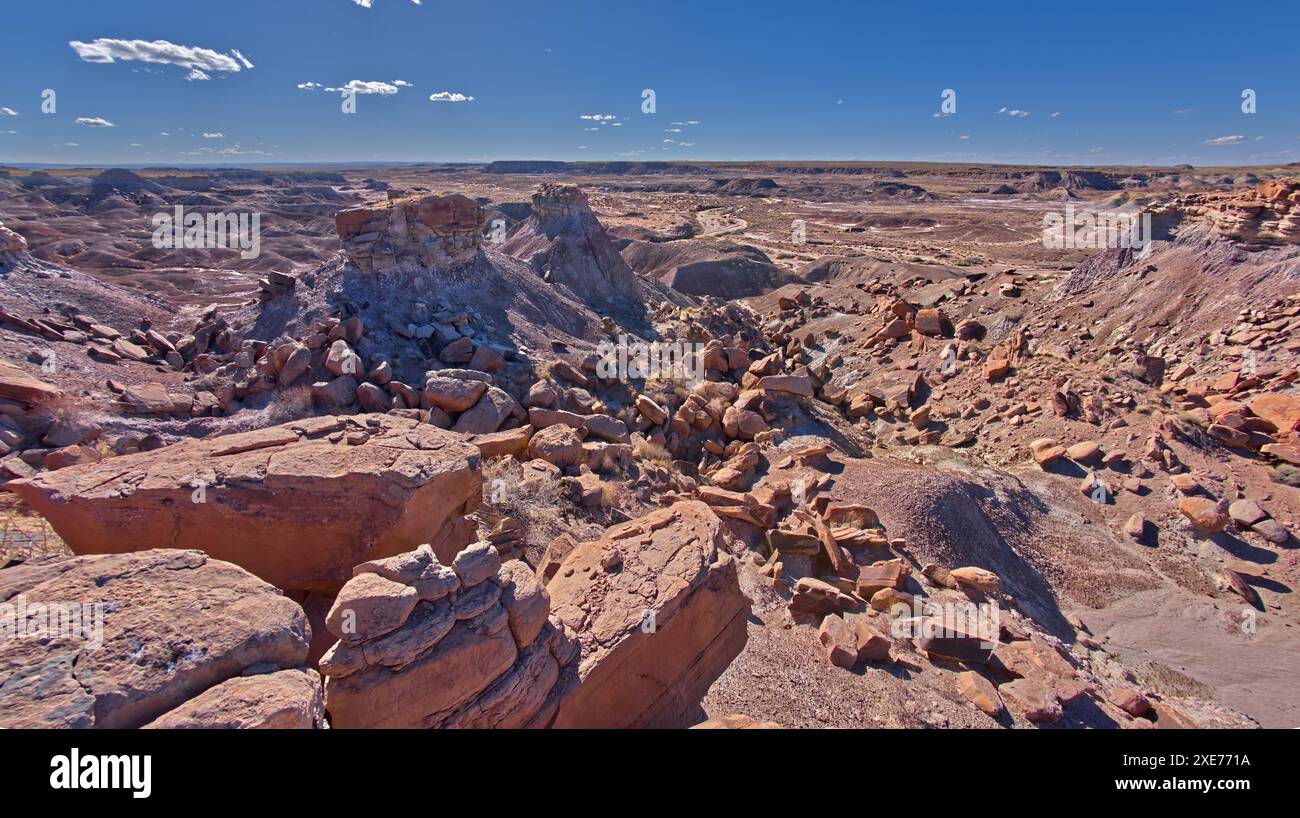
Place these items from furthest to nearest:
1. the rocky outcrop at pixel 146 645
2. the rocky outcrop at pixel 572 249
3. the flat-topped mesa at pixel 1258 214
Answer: the rocky outcrop at pixel 572 249 < the flat-topped mesa at pixel 1258 214 < the rocky outcrop at pixel 146 645

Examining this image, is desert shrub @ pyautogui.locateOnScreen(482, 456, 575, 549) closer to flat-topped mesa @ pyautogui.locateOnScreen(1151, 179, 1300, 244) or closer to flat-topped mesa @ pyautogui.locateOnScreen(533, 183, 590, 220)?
flat-topped mesa @ pyautogui.locateOnScreen(533, 183, 590, 220)

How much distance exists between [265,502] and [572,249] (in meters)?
19.2

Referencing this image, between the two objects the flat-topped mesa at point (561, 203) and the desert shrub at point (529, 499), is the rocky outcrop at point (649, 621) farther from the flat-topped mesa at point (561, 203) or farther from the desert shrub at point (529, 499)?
the flat-topped mesa at point (561, 203)

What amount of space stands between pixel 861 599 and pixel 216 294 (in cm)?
3273

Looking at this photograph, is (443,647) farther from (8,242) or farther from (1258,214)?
(1258,214)

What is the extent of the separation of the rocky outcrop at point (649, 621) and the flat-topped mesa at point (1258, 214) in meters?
19.1

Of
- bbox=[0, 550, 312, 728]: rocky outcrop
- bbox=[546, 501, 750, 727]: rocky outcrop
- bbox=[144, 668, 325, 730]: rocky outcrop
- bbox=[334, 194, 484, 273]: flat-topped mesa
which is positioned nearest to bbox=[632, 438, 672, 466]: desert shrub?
bbox=[546, 501, 750, 727]: rocky outcrop

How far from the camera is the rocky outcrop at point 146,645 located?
2275mm

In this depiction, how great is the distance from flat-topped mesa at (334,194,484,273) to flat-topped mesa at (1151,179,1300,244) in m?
20.4

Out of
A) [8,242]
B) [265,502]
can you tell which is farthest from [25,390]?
[8,242]

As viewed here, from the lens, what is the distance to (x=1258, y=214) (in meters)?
15.2

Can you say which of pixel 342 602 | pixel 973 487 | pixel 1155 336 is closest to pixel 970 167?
pixel 1155 336

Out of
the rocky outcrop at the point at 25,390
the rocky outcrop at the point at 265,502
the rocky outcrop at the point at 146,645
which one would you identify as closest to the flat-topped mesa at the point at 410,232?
the rocky outcrop at the point at 25,390

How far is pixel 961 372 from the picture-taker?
650 inches
